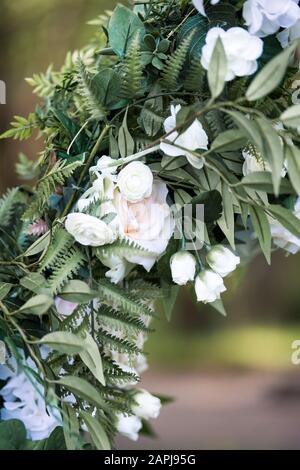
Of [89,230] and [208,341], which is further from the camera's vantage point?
[208,341]

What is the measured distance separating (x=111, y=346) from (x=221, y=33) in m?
0.26

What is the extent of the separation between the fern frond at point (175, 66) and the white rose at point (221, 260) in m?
0.14

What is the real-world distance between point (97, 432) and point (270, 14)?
13.7 inches

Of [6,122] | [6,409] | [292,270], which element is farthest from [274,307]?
[6,409]

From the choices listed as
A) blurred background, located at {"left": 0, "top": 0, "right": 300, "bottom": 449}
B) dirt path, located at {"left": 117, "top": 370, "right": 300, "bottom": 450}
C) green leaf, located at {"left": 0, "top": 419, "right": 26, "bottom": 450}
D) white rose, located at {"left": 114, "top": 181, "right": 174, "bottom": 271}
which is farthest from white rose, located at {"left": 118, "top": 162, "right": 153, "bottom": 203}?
blurred background, located at {"left": 0, "top": 0, "right": 300, "bottom": 449}

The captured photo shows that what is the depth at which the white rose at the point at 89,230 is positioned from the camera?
19.1 inches

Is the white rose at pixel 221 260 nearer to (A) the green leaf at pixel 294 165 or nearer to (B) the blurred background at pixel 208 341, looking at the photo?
(A) the green leaf at pixel 294 165

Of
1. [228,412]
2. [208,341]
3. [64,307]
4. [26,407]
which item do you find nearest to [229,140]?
[64,307]

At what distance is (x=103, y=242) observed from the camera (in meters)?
0.49

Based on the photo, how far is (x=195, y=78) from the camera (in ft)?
1.63

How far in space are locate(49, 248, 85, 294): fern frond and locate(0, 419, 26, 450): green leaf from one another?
0.51 ft

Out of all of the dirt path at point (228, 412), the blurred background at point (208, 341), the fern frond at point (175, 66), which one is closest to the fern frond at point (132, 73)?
the fern frond at point (175, 66)

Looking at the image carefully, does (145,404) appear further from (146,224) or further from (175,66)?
(175,66)

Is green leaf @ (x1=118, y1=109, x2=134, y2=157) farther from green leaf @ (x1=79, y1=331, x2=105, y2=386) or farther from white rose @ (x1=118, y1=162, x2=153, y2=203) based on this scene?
green leaf @ (x1=79, y1=331, x2=105, y2=386)
